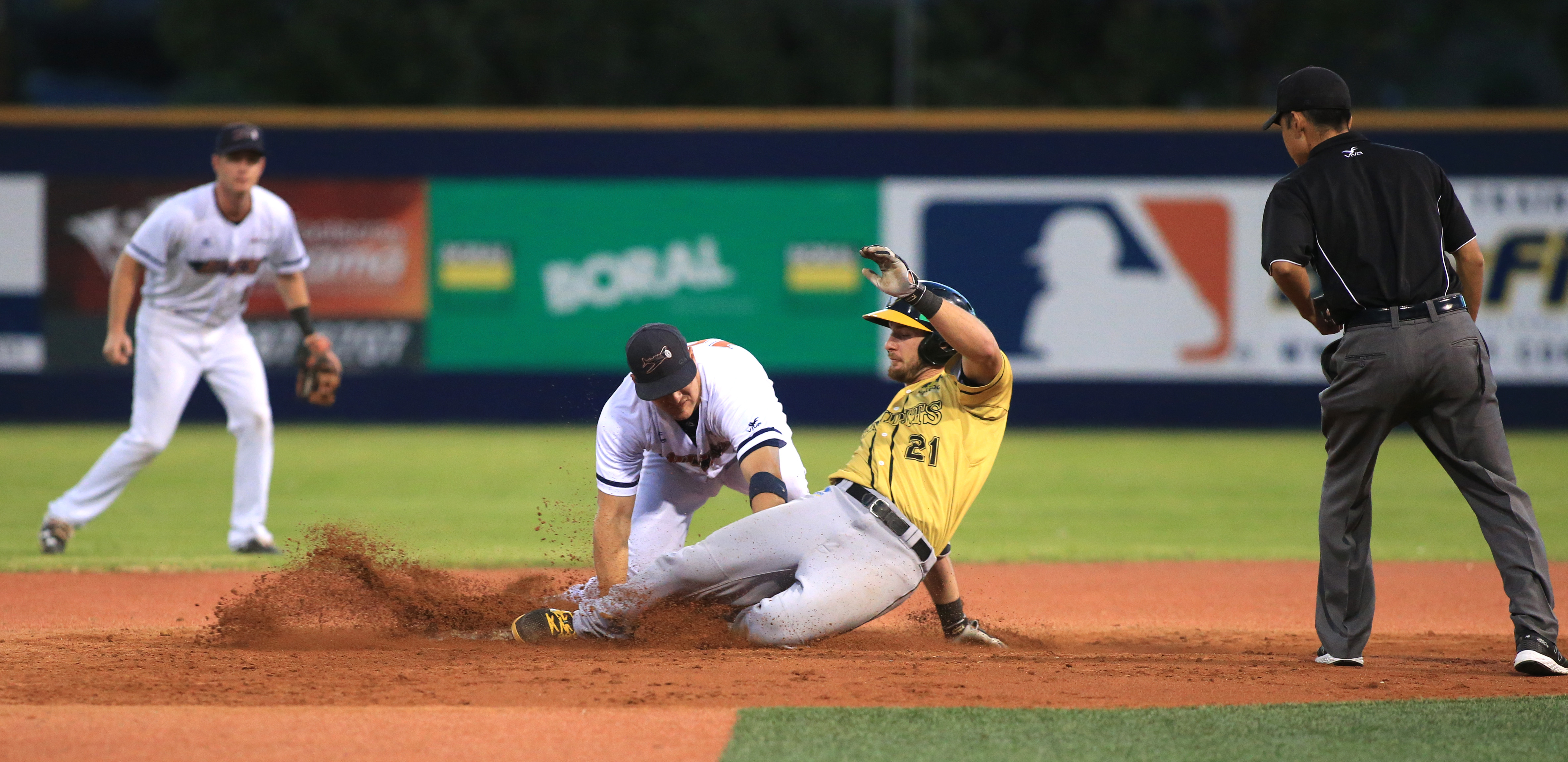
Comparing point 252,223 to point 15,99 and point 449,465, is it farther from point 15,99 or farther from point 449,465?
point 15,99

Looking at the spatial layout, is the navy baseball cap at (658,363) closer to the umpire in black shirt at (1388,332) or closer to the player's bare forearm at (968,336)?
the player's bare forearm at (968,336)

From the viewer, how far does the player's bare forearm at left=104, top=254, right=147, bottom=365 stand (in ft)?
27.6

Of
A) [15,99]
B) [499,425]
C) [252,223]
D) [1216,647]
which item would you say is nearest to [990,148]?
[499,425]

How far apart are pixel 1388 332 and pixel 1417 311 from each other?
127 mm

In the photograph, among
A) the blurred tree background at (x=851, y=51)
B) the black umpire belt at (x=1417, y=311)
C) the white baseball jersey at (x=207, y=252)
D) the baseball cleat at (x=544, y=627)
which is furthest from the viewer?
the blurred tree background at (x=851, y=51)

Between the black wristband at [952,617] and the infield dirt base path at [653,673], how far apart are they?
4.3 inches

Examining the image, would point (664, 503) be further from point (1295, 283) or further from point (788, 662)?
point (1295, 283)

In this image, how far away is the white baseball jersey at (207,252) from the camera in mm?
8531

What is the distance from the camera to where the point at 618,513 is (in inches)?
227

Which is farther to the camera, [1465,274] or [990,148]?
[990,148]

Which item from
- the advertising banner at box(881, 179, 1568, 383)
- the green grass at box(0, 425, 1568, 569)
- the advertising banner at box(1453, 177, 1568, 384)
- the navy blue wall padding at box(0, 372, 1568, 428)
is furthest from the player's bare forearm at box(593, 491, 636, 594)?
the advertising banner at box(1453, 177, 1568, 384)

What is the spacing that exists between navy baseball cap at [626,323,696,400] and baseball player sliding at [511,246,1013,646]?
1.85 ft

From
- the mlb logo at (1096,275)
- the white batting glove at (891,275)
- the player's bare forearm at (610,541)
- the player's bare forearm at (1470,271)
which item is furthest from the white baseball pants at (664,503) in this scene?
the mlb logo at (1096,275)

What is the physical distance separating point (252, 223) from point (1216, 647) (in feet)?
19.2
